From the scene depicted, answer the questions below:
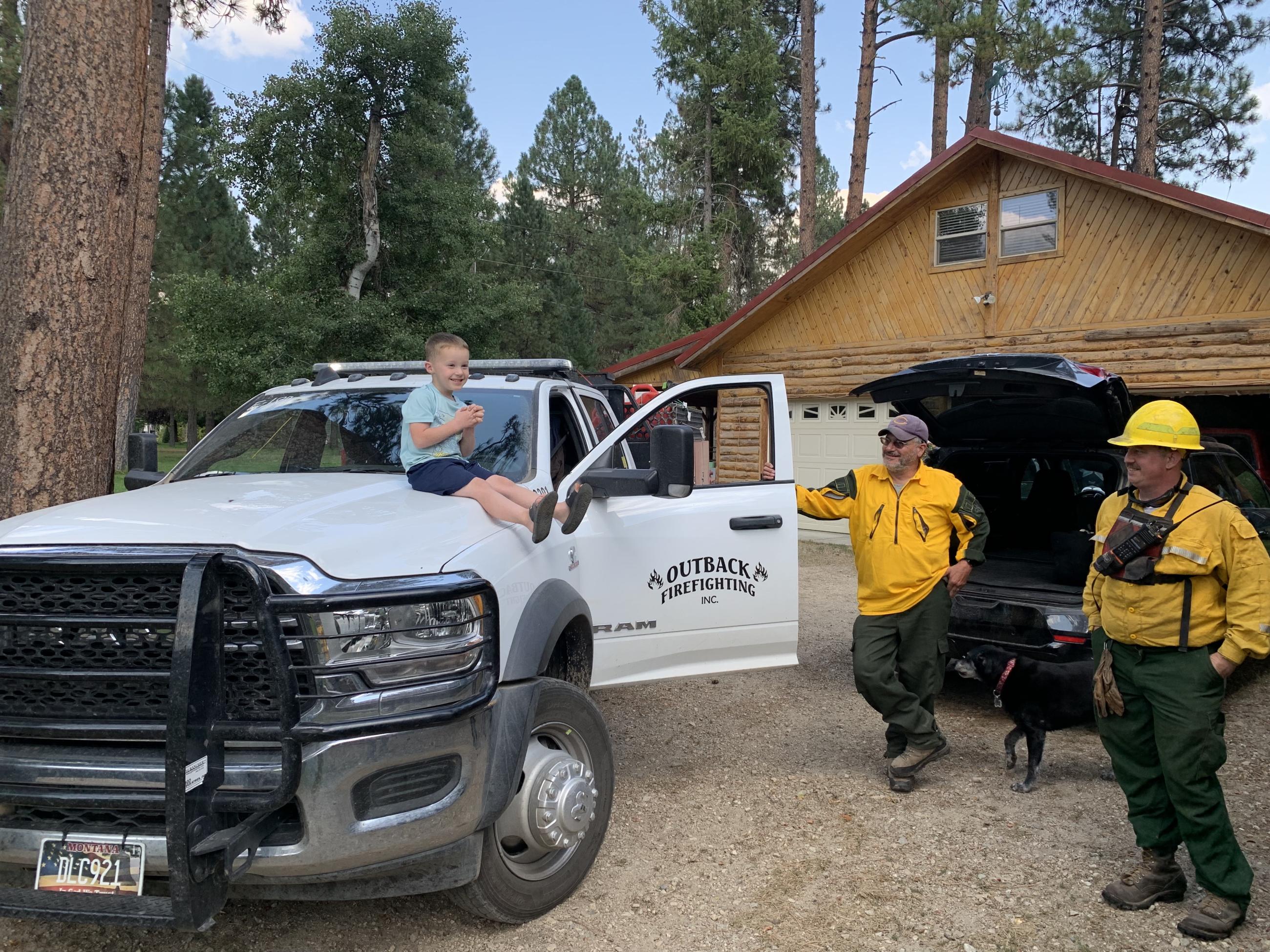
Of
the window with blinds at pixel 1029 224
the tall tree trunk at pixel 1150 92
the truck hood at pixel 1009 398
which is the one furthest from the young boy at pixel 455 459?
the tall tree trunk at pixel 1150 92

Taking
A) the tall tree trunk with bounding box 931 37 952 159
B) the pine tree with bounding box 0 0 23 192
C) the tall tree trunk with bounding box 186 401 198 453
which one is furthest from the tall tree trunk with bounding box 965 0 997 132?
Result: the tall tree trunk with bounding box 186 401 198 453

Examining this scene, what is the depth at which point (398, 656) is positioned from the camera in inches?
105

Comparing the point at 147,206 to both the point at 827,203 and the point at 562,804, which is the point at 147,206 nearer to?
the point at 562,804

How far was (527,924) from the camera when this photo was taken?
3.38 meters

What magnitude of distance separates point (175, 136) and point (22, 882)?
134 ft

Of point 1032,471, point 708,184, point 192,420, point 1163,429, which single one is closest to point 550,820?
point 1163,429

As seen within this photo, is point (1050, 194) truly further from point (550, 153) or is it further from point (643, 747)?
point (550, 153)

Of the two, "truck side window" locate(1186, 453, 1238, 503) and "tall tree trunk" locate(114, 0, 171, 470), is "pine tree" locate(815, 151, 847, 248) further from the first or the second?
"truck side window" locate(1186, 453, 1238, 503)

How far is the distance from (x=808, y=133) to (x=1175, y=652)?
881 inches

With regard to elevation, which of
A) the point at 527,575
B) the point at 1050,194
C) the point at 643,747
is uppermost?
the point at 1050,194

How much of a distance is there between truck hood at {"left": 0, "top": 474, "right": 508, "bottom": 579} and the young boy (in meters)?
0.07

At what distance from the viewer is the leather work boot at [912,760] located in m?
4.75

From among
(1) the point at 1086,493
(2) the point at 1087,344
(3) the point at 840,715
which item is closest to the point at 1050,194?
(2) the point at 1087,344

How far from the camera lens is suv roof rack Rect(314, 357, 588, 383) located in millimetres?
5152
